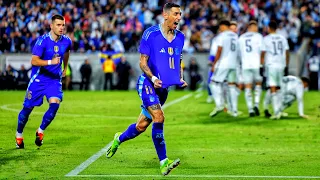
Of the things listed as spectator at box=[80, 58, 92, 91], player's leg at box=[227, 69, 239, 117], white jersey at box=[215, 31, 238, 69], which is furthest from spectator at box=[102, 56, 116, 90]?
white jersey at box=[215, 31, 238, 69]

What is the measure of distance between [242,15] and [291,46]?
2.57 metres

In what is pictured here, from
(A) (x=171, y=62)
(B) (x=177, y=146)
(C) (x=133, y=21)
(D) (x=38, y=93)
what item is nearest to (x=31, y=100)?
(D) (x=38, y=93)

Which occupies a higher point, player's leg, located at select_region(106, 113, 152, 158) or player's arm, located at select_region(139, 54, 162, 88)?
player's arm, located at select_region(139, 54, 162, 88)

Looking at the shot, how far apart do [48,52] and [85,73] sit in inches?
860

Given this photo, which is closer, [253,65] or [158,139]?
[158,139]

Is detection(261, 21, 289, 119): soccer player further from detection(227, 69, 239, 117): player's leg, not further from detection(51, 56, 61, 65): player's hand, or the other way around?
detection(51, 56, 61, 65): player's hand

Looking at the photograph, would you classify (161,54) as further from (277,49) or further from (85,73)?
(85,73)

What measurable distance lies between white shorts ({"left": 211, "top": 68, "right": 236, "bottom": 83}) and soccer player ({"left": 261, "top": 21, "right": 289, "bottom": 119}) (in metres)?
1.00

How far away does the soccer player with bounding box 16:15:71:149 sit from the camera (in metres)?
13.0

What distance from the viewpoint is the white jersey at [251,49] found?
64.7 ft

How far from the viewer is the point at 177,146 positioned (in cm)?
1353

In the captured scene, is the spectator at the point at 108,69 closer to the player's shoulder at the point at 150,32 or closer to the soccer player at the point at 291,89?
the soccer player at the point at 291,89

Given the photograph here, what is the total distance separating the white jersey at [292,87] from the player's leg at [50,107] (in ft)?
23.8

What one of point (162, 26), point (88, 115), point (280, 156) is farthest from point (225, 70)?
point (162, 26)
